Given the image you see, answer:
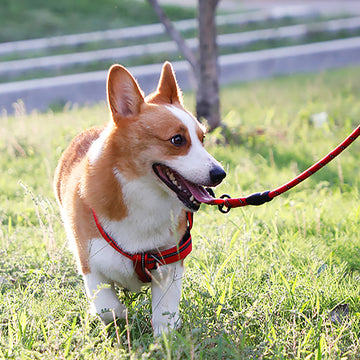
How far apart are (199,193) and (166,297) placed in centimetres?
53

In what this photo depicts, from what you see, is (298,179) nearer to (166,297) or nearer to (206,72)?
(166,297)

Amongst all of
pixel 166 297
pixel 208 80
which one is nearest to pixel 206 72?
pixel 208 80

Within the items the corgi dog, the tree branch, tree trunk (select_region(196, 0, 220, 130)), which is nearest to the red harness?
the corgi dog

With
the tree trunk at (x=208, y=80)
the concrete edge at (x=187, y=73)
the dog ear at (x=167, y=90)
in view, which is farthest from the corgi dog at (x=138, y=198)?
the concrete edge at (x=187, y=73)

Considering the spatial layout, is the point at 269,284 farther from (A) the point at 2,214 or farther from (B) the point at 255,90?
(B) the point at 255,90

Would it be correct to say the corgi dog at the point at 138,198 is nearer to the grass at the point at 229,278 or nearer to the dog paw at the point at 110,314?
the dog paw at the point at 110,314

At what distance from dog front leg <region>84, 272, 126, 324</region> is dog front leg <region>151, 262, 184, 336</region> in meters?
0.17

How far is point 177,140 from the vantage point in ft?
8.48

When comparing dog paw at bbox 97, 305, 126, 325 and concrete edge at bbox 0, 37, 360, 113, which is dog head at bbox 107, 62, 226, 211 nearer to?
dog paw at bbox 97, 305, 126, 325

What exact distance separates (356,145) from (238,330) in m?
4.02

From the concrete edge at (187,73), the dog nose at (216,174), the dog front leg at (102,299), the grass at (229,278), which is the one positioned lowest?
the concrete edge at (187,73)

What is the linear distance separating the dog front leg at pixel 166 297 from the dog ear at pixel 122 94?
2.53 ft

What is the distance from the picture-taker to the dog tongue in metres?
2.58

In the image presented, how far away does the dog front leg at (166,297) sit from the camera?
2.65m
